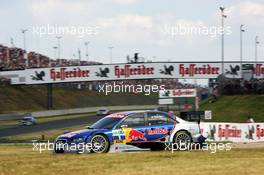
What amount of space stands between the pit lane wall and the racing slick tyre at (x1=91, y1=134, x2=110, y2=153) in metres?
11.2

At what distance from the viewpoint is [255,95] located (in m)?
49.2

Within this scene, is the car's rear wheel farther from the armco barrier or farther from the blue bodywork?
the armco barrier

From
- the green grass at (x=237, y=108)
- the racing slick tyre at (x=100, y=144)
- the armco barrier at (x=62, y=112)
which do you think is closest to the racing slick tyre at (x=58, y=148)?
the racing slick tyre at (x=100, y=144)

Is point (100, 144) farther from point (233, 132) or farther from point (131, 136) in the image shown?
point (233, 132)

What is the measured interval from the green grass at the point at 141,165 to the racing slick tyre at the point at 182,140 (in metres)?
2.88

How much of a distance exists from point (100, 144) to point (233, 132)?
1236 centimetres

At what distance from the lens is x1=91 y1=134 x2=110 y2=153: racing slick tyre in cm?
1462

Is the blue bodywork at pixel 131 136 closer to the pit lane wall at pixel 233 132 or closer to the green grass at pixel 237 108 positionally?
the pit lane wall at pixel 233 132

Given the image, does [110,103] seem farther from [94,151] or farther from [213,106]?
[94,151]

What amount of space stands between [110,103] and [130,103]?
11.8ft

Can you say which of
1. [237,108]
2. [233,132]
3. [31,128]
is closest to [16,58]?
[31,128]

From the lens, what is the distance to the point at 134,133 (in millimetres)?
15289

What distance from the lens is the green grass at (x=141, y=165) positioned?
10.3 meters
